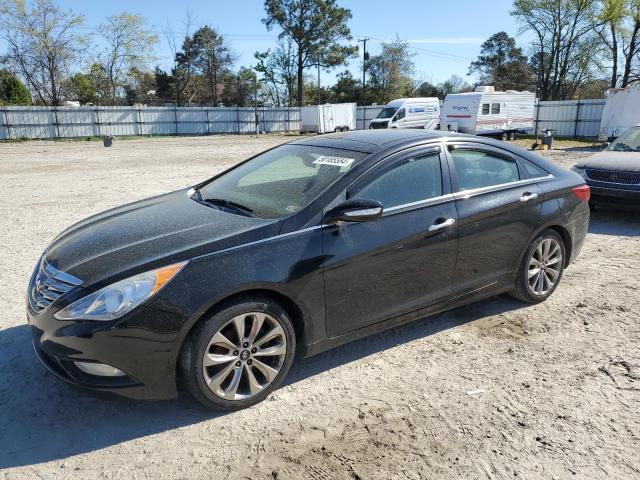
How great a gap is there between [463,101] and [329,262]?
90.6 ft

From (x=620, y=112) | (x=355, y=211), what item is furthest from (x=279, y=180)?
(x=620, y=112)

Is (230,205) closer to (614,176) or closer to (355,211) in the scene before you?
(355,211)

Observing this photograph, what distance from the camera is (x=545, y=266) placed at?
4.65m

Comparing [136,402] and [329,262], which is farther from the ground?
[329,262]

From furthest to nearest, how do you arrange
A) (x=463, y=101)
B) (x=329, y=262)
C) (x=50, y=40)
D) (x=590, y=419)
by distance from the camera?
(x=50, y=40), (x=463, y=101), (x=329, y=262), (x=590, y=419)

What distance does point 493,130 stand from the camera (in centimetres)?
2880

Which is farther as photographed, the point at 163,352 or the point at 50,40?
the point at 50,40

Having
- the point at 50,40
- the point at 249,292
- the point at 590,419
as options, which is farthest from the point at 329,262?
the point at 50,40

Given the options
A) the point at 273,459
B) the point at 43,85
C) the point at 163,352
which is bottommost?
the point at 273,459

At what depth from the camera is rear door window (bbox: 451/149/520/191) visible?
4059mm

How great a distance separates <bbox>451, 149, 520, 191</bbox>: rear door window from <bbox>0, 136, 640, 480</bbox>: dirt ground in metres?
1.22

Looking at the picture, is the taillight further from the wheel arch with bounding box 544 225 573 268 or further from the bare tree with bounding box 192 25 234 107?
the bare tree with bounding box 192 25 234 107

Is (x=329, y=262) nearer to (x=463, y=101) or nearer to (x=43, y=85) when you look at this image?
(x=463, y=101)

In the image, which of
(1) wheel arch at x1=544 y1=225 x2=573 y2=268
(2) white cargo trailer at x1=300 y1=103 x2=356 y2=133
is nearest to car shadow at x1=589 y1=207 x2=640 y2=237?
(1) wheel arch at x1=544 y1=225 x2=573 y2=268
